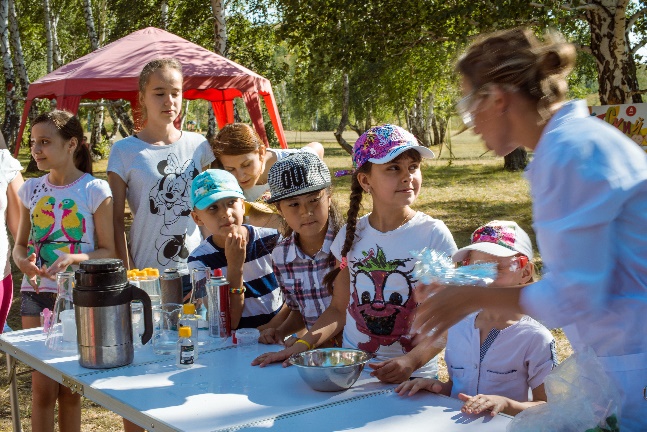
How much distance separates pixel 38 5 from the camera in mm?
22094

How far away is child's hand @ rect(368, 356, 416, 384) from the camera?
7.06 feet

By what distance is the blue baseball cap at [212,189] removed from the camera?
299cm

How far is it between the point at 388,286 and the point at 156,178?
5.42ft

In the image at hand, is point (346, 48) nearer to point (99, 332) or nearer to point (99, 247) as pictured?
point (99, 247)

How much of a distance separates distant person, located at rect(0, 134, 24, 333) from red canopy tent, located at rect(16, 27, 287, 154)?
16.6 feet

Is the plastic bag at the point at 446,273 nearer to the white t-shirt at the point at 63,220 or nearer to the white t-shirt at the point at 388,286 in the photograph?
the white t-shirt at the point at 388,286

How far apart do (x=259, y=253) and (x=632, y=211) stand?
1.96 metres

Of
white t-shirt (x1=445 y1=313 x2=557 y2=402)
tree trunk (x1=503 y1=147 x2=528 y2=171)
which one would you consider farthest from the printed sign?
tree trunk (x1=503 y1=147 x2=528 y2=171)

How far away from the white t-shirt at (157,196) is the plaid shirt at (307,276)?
95cm

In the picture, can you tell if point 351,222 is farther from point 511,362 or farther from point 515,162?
point 515,162

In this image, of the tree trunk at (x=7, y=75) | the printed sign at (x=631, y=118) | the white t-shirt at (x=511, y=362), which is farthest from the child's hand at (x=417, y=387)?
the tree trunk at (x=7, y=75)

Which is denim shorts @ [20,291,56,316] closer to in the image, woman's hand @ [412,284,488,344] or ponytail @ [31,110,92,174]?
ponytail @ [31,110,92,174]

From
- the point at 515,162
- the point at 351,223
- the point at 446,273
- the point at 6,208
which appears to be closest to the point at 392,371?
the point at 446,273

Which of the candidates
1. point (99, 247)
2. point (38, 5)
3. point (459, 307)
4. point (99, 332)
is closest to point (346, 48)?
point (99, 247)
